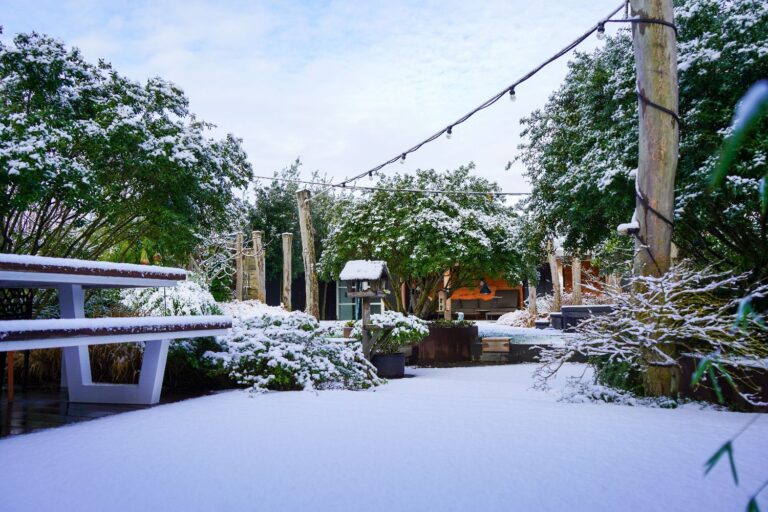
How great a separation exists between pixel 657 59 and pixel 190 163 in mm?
5238

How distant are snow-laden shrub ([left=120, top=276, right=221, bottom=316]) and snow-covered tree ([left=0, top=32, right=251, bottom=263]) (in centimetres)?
56

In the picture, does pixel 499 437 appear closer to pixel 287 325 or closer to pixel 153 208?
pixel 287 325

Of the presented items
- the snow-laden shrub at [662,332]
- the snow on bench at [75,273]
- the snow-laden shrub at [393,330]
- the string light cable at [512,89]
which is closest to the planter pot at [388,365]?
the snow-laden shrub at [393,330]

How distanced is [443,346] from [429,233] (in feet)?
7.68

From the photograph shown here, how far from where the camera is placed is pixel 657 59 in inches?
177

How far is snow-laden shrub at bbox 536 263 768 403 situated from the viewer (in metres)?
3.99

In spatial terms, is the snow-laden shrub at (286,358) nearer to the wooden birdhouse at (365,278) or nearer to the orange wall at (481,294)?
the wooden birdhouse at (365,278)

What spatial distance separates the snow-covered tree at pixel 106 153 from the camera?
19.8 feet

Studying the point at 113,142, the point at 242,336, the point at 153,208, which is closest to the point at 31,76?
the point at 113,142

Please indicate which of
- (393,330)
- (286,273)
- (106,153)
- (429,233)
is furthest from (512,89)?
(286,273)

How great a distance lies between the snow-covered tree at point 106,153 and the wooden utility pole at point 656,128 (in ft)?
16.6

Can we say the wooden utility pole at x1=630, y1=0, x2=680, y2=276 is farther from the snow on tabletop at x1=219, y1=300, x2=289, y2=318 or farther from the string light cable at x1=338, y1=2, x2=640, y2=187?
the snow on tabletop at x1=219, y1=300, x2=289, y2=318

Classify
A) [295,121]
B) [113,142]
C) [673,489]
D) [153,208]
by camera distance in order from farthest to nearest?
[295,121] < [153,208] < [113,142] < [673,489]

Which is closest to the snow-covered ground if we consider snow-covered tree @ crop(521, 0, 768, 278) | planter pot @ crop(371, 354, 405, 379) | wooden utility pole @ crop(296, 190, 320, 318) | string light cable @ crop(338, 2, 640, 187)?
snow-covered tree @ crop(521, 0, 768, 278)
